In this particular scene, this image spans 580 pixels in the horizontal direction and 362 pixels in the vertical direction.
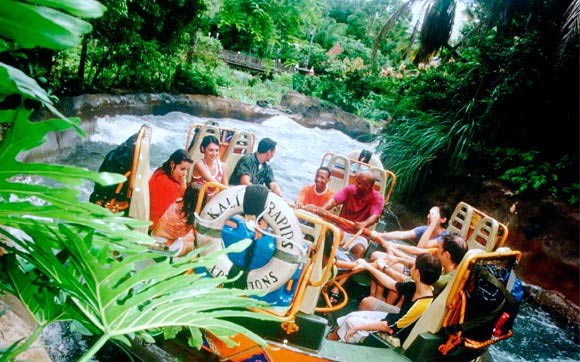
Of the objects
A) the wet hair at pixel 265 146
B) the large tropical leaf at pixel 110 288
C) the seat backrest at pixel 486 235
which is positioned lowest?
the seat backrest at pixel 486 235

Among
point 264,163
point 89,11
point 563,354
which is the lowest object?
point 563,354

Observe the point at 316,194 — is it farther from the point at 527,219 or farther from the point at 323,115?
the point at 323,115

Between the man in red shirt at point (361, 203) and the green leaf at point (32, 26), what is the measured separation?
13.2 ft

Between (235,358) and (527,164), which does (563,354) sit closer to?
(527,164)

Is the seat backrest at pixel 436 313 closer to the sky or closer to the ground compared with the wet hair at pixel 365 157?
closer to the ground

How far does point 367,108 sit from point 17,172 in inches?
828

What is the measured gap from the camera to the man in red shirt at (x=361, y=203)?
4473 millimetres

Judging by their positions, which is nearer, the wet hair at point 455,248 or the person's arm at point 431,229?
the wet hair at point 455,248

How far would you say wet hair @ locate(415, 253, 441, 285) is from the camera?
2863mm

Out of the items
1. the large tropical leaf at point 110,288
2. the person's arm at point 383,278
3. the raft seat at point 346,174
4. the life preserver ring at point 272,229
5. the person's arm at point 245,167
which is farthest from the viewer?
the raft seat at point 346,174

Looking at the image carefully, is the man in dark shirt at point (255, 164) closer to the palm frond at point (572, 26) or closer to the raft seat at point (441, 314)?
the raft seat at point (441, 314)

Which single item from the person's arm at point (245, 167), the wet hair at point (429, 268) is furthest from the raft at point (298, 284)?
the person's arm at point (245, 167)

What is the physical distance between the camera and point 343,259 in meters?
3.79

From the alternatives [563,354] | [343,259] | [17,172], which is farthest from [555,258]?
[17,172]
